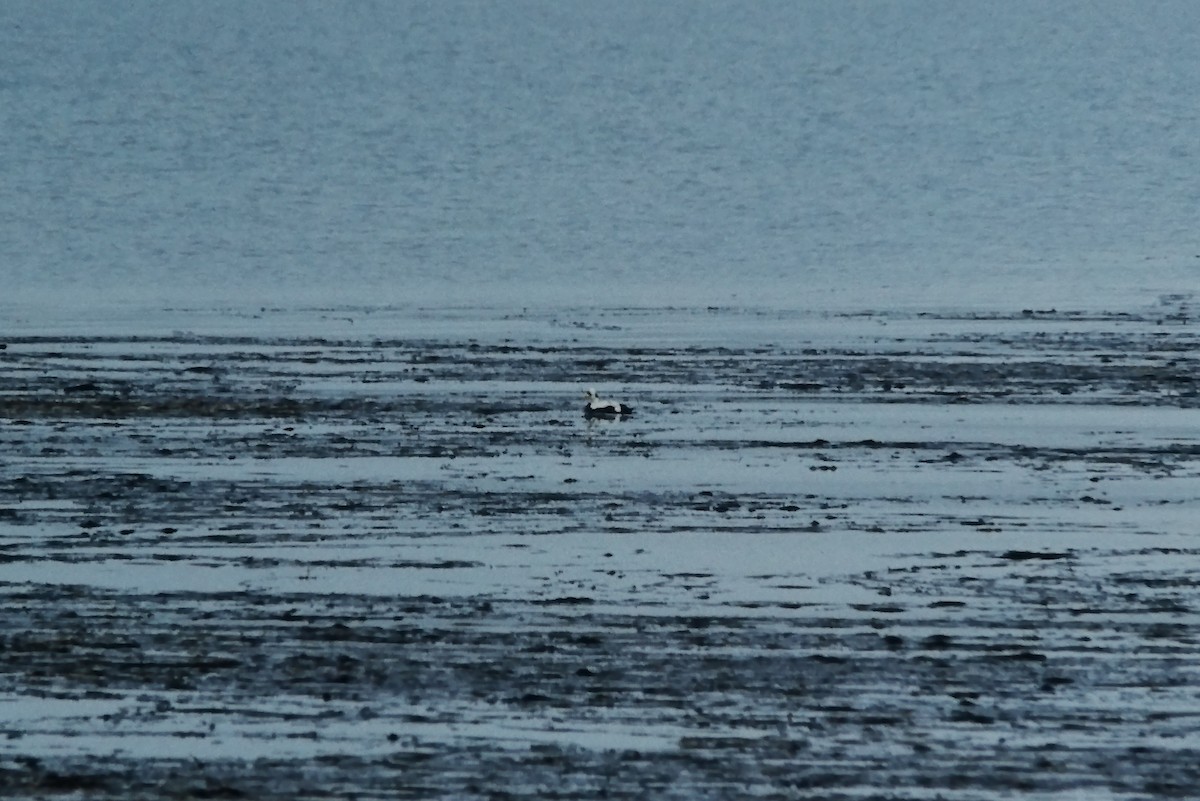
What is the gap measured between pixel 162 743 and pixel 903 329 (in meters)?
18.8

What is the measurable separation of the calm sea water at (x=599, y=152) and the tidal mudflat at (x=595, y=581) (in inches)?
498

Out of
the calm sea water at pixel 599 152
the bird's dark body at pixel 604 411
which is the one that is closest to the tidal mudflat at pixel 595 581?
the bird's dark body at pixel 604 411

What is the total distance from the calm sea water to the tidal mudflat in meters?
12.6

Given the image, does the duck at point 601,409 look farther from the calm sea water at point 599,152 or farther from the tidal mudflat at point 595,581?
the calm sea water at point 599,152

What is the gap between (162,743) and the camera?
1088 centimetres

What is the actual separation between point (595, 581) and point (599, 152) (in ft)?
180

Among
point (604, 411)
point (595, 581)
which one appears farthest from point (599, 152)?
point (595, 581)

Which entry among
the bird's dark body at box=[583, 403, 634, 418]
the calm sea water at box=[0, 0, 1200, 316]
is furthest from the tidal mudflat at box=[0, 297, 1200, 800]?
the calm sea water at box=[0, 0, 1200, 316]

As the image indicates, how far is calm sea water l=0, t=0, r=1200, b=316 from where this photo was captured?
40406 millimetres

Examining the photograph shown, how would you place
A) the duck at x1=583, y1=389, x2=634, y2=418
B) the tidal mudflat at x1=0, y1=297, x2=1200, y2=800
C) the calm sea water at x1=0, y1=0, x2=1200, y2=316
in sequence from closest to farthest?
1. the tidal mudflat at x1=0, y1=297, x2=1200, y2=800
2. the duck at x1=583, y1=389, x2=634, y2=418
3. the calm sea water at x1=0, y1=0, x2=1200, y2=316

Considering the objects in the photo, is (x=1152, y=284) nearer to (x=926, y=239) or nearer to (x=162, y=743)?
(x=926, y=239)

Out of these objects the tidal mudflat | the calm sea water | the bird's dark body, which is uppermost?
the calm sea water

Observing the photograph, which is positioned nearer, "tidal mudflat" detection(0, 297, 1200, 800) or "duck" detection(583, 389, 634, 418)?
"tidal mudflat" detection(0, 297, 1200, 800)

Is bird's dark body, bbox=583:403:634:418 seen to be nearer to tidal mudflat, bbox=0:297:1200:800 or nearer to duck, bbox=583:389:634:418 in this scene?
duck, bbox=583:389:634:418
